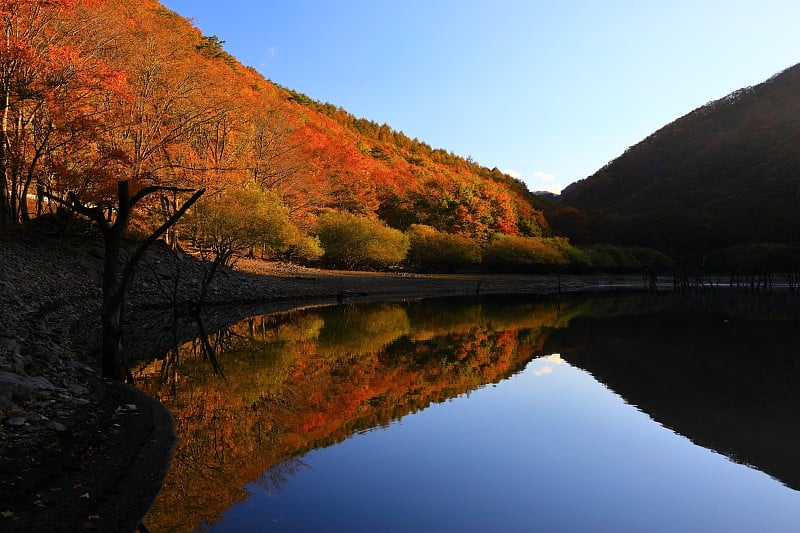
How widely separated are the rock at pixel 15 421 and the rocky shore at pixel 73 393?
0.05ft

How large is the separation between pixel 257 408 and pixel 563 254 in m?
71.5

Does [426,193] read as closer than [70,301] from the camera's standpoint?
No

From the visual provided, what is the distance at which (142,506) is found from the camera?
19.0 feet

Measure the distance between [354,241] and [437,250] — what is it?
1442 cm

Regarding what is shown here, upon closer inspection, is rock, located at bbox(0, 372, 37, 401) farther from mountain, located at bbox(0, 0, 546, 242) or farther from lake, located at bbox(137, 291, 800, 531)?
mountain, located at bbox(0, 0, 546, 242)

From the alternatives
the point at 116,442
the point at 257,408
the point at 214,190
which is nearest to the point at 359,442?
the point at 257,408

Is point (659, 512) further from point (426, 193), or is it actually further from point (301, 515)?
point (426, 193)

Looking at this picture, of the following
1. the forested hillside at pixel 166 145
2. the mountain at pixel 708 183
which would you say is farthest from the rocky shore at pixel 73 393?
the mountain at pixel 708 183

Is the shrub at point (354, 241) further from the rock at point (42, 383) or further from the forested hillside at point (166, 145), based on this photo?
the rock at point (42, 383)

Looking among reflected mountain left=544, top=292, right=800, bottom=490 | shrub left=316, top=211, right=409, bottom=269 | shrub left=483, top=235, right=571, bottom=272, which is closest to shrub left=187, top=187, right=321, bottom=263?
shrub left=316, top=211, right=409, bottom=269

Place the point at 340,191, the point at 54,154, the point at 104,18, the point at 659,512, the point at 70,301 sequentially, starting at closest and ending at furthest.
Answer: the point at 659,512 < the point at 70,301 < the point at 54,154 < the point at 104,18 < the point at 340,191

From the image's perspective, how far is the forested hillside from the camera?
22.0 metres

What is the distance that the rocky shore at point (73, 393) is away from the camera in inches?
214

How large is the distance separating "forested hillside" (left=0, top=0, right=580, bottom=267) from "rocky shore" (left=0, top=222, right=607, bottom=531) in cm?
336
